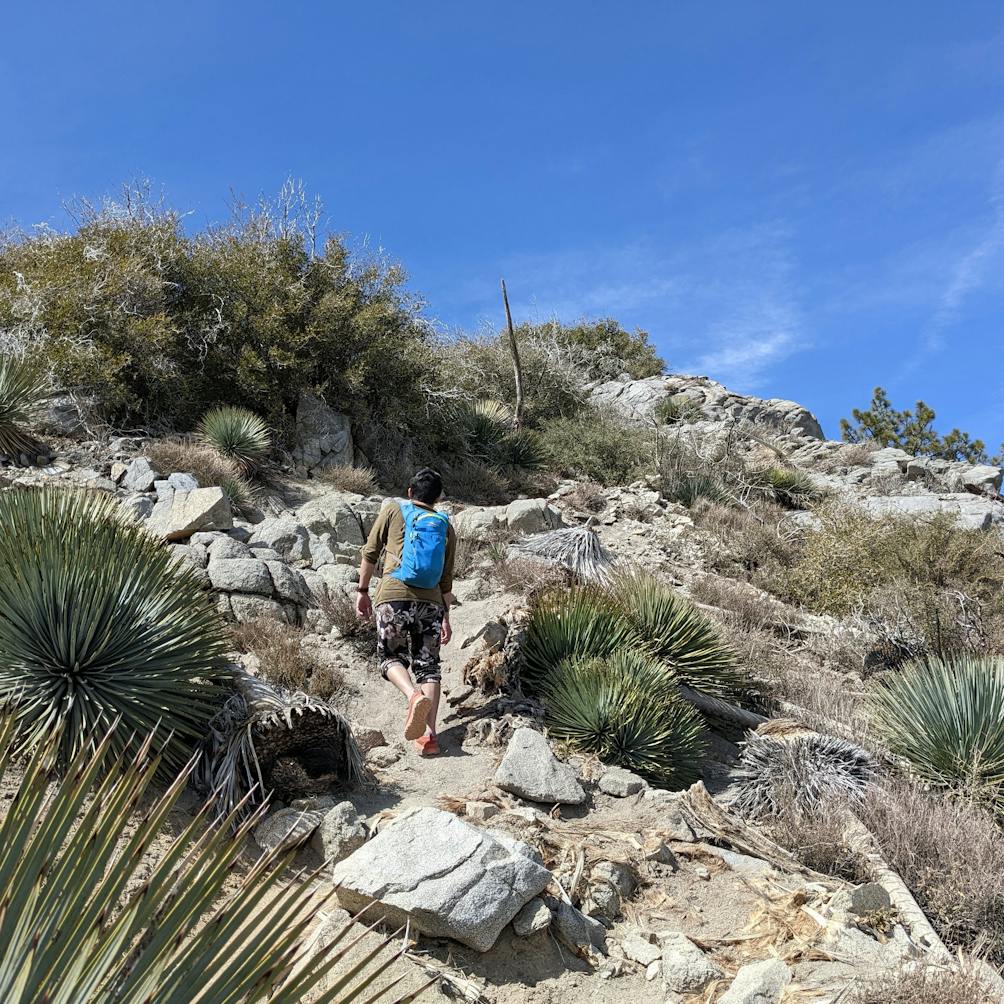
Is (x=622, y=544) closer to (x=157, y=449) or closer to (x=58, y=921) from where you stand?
(x=157, y=449)

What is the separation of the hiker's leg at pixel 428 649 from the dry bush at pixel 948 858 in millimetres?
2946

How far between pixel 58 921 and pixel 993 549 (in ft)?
40.4

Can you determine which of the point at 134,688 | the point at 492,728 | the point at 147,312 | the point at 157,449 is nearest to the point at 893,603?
the point at 492,728

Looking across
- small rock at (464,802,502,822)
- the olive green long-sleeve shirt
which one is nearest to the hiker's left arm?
the olive green long-sleeve shirt

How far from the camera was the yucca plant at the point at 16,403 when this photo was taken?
9.84 metres

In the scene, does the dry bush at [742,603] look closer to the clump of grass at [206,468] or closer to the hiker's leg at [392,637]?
the hiker's leg at [392,637]

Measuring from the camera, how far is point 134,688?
4.29 m

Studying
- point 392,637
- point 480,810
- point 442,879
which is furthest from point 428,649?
point 442,879

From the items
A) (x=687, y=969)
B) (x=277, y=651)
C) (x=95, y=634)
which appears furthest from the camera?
(x=277, y=651)

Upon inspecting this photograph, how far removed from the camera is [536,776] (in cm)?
528

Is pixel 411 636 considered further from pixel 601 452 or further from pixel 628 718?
pixel 601 452

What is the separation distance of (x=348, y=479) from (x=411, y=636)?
22.9 feet

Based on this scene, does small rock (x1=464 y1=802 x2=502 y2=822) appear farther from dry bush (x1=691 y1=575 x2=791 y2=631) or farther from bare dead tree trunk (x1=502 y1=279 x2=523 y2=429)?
bare dead tree trunk (x1=502 y1=279 x2=523 y2=429)

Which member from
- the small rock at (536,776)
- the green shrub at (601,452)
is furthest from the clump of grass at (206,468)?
the green shrub at (601,452)
